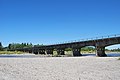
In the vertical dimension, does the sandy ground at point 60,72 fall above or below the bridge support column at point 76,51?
below

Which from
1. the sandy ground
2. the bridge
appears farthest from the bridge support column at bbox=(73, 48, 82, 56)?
the sandy ground

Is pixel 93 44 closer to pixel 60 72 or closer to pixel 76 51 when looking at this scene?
pixel 76 51

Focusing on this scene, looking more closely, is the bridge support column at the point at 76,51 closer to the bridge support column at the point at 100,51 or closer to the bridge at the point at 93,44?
the bridge at the point at 93,44

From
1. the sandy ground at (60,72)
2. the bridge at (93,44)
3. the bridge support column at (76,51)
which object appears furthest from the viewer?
the bridge support column at (76,51)

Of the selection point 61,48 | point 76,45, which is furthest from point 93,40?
point 61,48

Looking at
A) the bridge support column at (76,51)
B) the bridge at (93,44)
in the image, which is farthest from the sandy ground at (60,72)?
the bridge support column at (76,51)

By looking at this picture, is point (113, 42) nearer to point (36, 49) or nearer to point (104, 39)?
point (104, 39)

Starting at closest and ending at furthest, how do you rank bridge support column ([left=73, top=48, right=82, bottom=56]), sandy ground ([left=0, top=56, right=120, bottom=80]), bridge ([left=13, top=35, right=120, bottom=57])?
1. sandy ground ([left=0, top=56, right=120, bottom=80])
2. bridge ([left=13, top=35, right=120, bottom=57])
3. bridge support column ([left=73, top=48, right=82, bottom=56])

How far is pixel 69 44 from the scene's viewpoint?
101 metres

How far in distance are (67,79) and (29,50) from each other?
144 m

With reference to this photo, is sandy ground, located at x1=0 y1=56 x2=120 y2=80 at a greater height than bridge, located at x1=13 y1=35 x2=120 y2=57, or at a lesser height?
lesser

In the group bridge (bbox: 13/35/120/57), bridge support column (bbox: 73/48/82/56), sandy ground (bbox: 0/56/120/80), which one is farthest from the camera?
bridge support column (bbox: 73/48/82/56)

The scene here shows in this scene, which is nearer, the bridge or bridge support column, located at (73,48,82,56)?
the bridge

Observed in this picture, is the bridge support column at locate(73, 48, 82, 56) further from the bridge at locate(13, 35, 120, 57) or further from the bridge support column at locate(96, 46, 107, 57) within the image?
the bridge support column at locate(96, 46, 107, 57)
